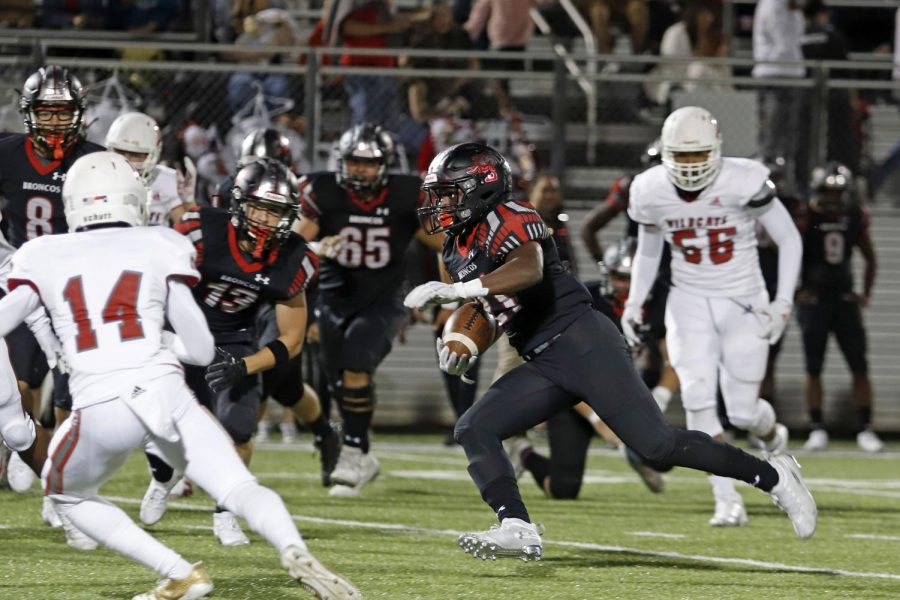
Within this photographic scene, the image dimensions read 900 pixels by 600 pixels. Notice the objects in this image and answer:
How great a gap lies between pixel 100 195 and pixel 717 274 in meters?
3.57

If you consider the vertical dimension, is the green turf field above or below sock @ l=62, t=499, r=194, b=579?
below

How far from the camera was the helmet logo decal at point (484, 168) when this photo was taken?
205 inches

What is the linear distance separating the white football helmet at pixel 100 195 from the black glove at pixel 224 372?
1.38 m

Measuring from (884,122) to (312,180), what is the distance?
5.97 metres

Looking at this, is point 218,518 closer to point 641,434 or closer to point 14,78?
point 641,434

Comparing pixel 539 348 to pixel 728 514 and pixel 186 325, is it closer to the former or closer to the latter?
pixel 186 325

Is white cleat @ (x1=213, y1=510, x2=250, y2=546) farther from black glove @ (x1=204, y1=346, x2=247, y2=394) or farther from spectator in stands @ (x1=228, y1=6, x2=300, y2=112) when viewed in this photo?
spectator in stands @ (x1=228, y1=6, x2=300, y2=112)

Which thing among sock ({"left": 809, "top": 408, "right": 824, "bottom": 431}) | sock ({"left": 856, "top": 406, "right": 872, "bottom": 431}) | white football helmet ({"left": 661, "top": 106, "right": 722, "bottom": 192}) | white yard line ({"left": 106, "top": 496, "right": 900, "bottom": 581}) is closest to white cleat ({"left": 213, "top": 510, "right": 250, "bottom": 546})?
white yard line ({"left": 106, "top": 496, "right": 900, "bottom": 581})

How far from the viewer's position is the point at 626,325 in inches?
284

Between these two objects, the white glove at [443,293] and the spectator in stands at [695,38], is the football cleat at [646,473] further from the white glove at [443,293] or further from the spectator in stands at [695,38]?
the spectator in stands at [695,38]

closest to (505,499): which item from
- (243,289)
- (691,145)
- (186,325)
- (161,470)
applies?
(186,325)

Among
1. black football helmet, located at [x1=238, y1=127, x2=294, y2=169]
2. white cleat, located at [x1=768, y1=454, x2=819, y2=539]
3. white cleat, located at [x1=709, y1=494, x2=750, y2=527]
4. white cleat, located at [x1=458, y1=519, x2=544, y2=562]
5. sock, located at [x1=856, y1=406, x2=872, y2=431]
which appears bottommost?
sock, located at [x1=856, y1=406, x2=872, y2=431]

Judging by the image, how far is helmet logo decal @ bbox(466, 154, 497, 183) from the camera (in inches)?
205

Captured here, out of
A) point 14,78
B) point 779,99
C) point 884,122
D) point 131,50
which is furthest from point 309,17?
point 884,122
